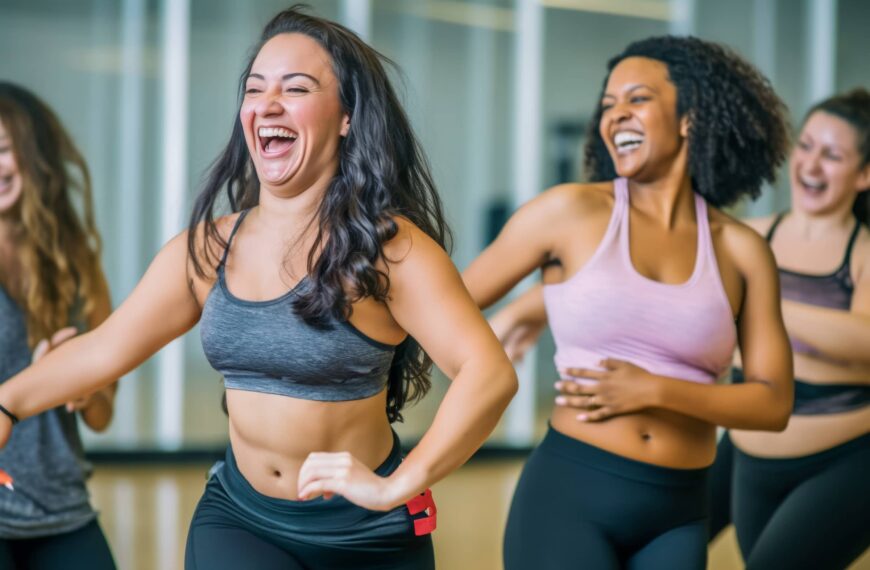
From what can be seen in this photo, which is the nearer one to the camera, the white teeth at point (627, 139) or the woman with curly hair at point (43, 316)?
the woman with curly hair at point (43, 316)

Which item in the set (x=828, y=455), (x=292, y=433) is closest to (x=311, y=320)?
(x=292, y=433)

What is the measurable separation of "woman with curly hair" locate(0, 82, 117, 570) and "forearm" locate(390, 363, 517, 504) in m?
1.00

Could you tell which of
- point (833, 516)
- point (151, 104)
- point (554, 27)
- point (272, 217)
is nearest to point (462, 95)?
point (554, 27)

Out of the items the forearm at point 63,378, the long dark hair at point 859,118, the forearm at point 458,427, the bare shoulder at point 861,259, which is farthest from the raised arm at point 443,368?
the long dark hair at point 859,118

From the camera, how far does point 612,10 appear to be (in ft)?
22.8

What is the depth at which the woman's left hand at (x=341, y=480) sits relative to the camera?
1.52 metres

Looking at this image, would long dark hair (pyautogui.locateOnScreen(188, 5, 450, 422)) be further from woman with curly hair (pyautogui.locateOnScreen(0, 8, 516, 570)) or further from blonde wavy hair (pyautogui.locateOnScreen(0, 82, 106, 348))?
blonde wavy hair (pyautogui.locateOnScreen(0, 82, 106, 348))

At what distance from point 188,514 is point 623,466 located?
3.35 meters

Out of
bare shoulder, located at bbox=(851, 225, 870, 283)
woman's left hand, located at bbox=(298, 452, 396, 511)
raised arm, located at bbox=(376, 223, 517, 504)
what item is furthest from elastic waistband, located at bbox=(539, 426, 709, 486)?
bare shoulder, located at bbox=(851, 225, 870, 283)

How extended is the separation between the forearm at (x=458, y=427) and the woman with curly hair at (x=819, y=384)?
1221mm

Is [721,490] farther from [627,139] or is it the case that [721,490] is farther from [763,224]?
[627,139]

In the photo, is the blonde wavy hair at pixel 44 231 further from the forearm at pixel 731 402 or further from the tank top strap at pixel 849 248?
the tank top strap at pixel 849 248

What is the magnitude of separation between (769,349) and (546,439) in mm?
484

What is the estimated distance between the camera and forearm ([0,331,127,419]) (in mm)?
1852
